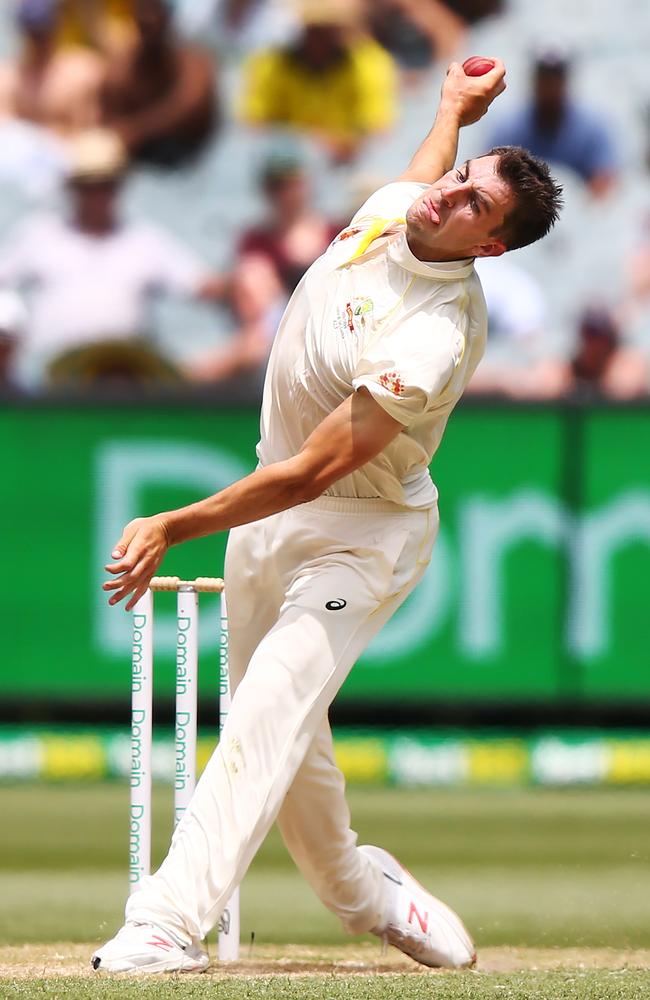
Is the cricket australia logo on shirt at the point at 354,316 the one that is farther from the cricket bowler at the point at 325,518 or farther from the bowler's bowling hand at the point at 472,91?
the bowler's bowling hand at the point at 472,91

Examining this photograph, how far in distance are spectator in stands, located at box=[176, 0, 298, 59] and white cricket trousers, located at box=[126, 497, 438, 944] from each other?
589 centimetres

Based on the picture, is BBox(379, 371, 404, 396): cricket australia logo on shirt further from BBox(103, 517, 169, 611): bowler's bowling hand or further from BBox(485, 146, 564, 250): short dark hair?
BBox(103, 517, 169, 611): bowler's bowling hand

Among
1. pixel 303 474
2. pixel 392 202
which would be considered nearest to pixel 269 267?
pixel 392 202

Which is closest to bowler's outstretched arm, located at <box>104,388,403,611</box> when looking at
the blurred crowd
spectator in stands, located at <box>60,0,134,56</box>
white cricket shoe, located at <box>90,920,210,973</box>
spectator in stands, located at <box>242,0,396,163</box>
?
white cricket shoe, located at <box>90,920,210,973</box>

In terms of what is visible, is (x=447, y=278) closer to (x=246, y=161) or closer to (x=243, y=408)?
(x=243, y=408)

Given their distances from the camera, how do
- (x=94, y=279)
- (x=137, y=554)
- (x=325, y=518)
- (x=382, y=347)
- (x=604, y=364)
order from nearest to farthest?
(x=137, y=554)
(x=382, y=347)
(x=325, y=518)
(x=604, y=364)
(x=94, y=279)

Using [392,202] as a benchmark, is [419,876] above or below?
below

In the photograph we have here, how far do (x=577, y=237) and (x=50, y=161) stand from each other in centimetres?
270

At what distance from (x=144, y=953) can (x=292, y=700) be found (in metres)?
0.57

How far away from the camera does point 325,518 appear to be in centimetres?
361

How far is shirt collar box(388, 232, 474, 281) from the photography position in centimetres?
343

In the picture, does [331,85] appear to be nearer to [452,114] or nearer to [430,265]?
[452,114]

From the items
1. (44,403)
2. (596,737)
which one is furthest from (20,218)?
(596,737)

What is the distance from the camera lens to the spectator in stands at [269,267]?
8.17m
